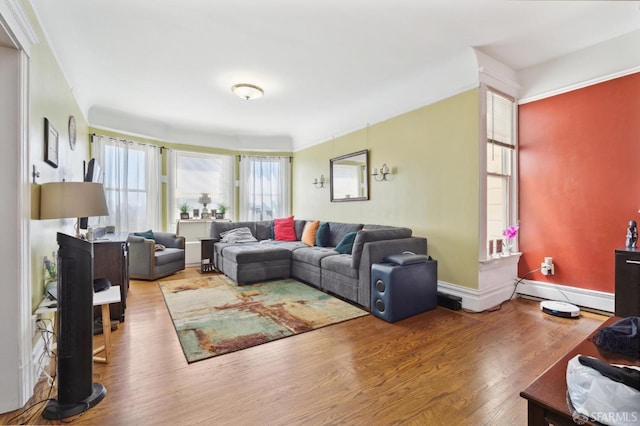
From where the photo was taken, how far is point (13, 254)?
1598 millimetres

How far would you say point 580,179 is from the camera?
3.04 metres

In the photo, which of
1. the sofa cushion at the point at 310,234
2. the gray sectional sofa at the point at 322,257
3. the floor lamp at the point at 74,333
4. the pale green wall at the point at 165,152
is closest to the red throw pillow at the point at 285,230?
the gray sectional sofa at the point at 322,257

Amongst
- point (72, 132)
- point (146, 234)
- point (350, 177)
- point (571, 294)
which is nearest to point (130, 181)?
point (146, 234)

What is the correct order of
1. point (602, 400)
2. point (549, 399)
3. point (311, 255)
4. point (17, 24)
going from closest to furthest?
1. point (602, 400)
2. point (549, 399)
3. point (17, 24)
4. point (311, 255)

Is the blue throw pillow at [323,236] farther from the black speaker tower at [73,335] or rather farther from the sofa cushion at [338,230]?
the black speaker tower at [73,335]

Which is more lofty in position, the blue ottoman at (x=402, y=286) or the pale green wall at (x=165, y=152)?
the pale green wall at (x=165, y=152)

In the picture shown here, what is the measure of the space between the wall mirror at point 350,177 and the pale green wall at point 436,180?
4.4 inches

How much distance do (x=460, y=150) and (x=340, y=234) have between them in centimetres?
207

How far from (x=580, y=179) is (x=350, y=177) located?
9.34 feet

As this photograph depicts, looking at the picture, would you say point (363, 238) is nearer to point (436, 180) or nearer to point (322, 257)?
point (322, 257)

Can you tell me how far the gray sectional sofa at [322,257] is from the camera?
3127mm

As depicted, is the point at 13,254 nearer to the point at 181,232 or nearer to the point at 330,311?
the point at 330,311

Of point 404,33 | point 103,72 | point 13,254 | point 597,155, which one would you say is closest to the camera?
point 13,254

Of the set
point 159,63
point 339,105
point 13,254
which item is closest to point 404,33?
point 339,105
